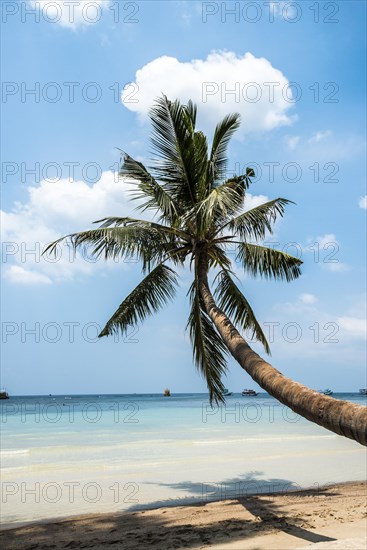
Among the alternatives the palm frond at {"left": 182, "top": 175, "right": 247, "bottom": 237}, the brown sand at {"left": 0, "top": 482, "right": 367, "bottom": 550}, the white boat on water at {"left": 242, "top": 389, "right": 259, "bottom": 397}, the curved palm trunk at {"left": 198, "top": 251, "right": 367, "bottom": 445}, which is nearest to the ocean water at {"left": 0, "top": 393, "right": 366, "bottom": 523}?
the brown sand at {"left": 0, "top": 482, "right": 367, "bottom": 550}

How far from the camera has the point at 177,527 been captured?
9258mm

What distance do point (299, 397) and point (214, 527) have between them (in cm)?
526

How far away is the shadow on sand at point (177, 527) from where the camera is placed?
8.41 metres

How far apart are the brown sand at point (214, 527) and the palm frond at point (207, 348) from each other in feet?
8.73

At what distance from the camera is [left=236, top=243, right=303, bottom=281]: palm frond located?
10.1m

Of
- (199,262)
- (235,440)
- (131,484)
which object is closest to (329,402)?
(199,262)

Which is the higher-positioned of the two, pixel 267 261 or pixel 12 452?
pixel 267 261

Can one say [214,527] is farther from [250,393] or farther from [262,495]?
[250,393]

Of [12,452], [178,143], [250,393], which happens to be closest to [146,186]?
[178,143]

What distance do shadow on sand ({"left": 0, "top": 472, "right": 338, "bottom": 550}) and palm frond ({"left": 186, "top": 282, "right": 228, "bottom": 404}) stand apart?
264cm

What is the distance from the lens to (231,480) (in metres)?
15.0

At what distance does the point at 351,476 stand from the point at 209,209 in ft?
37.0

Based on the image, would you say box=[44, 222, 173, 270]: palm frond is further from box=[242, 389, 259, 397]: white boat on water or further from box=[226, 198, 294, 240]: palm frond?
box=[242, 389, 259, 397]: white boat on water

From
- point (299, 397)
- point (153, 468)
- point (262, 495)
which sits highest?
point (299, 397)
